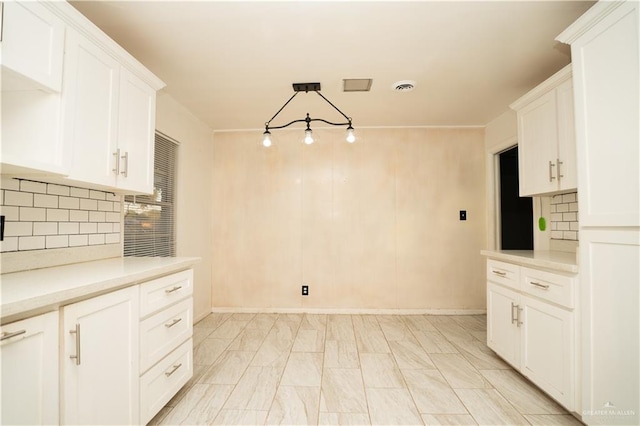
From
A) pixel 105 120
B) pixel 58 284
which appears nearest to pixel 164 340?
pixel 58 284

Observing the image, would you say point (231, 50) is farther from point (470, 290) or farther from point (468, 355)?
point (470, 290)

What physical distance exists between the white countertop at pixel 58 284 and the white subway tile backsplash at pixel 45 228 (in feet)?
0.69

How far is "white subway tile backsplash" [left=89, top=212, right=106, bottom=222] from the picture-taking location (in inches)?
82.4

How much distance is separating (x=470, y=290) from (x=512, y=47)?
285 cm

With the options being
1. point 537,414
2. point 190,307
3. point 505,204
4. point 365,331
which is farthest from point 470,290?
point 190,307

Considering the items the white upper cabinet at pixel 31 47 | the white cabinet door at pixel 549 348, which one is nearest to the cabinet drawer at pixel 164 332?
the white upper cabinet at pixel 31 47

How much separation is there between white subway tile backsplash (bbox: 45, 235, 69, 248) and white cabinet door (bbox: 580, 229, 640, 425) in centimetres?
305

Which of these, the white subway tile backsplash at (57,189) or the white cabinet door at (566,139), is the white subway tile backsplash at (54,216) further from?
the white cabinet door at (566,139)

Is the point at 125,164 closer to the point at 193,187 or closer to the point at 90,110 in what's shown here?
the point at 90,110

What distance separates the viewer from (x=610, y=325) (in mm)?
1536

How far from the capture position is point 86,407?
125 cm

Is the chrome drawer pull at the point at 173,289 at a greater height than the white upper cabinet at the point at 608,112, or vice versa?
the white upper cabinet at the point at 608,112

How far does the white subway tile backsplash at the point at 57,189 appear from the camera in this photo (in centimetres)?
179

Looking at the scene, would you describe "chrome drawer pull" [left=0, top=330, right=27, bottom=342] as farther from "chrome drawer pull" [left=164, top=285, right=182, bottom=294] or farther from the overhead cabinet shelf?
"chrome drawer pull" [left=164, top=285, right=182, bottom=294]
